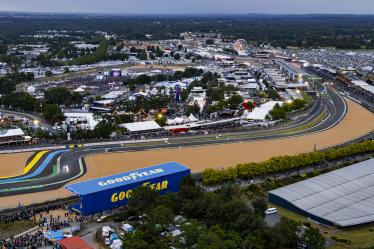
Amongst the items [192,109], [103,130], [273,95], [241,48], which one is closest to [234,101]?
[192,109]

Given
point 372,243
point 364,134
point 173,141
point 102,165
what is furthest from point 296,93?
point 372,243

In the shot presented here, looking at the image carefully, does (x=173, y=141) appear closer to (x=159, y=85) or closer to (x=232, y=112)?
(x=232, y=112)

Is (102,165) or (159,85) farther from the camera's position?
(159,85)

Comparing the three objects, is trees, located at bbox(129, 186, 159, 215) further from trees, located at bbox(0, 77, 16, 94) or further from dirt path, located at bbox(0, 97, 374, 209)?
trees, located at bbox(0, 77, 16, 94)

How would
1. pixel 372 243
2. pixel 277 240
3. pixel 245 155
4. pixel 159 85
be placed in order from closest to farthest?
pixel 277 240
pixel 372 243
pixel 245 155
pixel 159 85

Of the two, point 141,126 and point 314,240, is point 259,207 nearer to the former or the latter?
point 314,240

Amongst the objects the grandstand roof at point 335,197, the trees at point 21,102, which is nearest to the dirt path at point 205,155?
the grandstand roof at point 335,197

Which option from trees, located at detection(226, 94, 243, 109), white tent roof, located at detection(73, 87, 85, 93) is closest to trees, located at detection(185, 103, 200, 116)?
trees, located at detection(226, 94, 243, 109)
